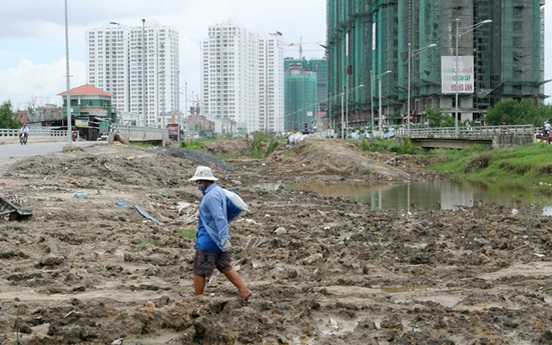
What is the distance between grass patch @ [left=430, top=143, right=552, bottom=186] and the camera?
33.8m

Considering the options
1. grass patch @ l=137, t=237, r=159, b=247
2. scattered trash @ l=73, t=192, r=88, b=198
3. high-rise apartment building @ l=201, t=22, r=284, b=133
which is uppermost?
high-rise apartment building @ l=201, t=22, r=284, b=133

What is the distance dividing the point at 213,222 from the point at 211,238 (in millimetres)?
188

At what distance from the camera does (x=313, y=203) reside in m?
23.8

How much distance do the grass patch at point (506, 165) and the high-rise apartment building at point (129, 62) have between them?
7531cm

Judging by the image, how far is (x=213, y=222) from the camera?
28.1 ft

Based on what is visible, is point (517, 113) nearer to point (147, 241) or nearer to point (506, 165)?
point (506, 165)

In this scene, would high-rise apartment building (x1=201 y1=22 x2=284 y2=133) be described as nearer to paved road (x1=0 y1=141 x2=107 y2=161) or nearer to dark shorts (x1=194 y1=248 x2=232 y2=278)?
paved road (x1=0 y1=141 x2=107 y2=161)

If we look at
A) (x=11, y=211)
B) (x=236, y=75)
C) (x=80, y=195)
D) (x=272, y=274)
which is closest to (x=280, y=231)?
(x=272, y=274)

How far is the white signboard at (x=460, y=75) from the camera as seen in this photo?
7738cm

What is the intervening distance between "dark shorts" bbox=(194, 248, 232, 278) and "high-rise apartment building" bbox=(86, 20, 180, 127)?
107 metres

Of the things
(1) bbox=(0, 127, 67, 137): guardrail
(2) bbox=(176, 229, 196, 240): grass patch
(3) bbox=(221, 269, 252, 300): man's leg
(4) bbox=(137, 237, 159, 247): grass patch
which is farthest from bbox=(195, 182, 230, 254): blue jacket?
(1) bbox=(0, 127, 67, 137): guardrail

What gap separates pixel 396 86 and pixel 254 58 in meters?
93.7

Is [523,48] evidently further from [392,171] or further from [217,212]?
[217,212]

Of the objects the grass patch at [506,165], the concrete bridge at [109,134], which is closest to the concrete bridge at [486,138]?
the grass patch at [506,165]
